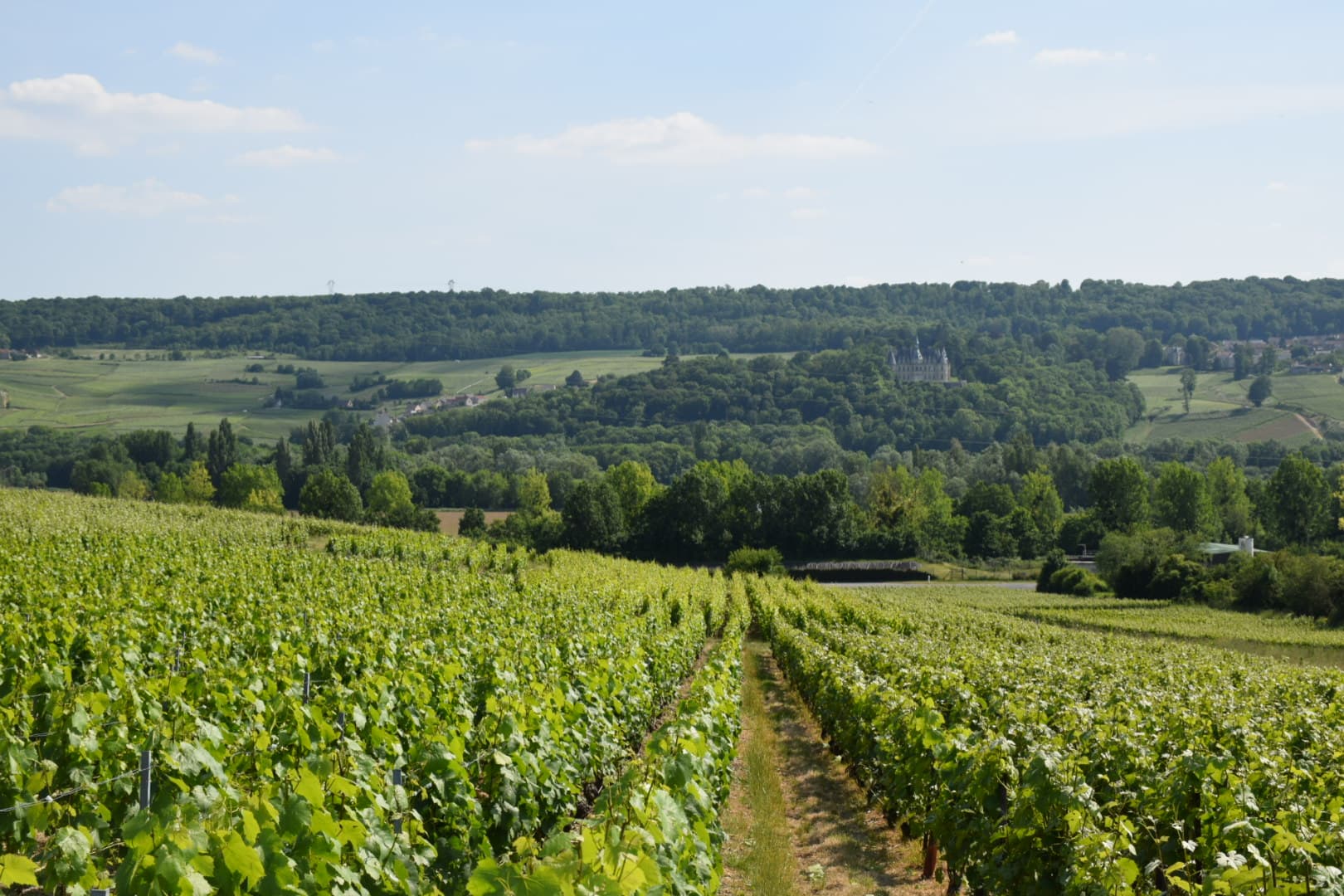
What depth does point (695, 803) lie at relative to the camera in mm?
7805

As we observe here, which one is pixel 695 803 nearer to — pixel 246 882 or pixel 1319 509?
pixel 246 882

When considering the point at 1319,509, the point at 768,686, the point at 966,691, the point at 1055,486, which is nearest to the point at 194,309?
the point at 1055,486

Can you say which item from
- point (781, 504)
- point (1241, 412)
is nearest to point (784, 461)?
point (1241, 412)

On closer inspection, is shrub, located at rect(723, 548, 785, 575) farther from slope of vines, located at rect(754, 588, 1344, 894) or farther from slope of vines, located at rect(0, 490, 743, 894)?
slope of vines, located at rect(754, 588, 1344, 894)

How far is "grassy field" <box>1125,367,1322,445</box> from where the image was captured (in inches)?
5202

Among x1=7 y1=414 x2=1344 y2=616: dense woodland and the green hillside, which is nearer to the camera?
x1=7 y1=414 x2=1344 y2=616: dense woodland

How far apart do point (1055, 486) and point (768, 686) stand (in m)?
88.5

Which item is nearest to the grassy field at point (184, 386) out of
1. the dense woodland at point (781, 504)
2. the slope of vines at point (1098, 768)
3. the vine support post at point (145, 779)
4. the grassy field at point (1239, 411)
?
the dense woodland at point (781, 504)

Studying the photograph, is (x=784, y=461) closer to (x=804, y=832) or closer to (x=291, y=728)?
(x=804, y=832)

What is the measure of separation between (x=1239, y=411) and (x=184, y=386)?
129980 millimetres

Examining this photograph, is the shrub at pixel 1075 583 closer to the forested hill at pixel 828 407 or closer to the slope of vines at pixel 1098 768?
the slope of vines at pixel 1098 768

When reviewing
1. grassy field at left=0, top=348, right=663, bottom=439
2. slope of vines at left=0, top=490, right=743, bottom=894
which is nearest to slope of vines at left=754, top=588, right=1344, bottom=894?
slope of vines at left=0, top=490, right=743, bottom=894

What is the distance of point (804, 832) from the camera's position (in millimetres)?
12945

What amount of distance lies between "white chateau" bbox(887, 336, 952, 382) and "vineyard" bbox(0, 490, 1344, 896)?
153 metres
